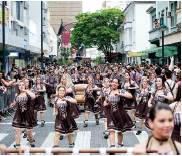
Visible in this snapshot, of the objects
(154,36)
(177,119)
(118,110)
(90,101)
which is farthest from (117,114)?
(154,36)

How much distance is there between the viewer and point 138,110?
31.5 feet

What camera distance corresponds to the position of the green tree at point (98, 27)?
54.7 m

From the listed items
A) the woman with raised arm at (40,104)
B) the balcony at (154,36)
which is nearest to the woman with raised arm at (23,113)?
the woman with raised arm at (40,104)

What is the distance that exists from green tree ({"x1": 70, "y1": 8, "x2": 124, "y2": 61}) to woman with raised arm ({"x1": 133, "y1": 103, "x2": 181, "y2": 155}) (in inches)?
2008

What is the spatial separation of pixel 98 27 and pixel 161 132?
2055 inches

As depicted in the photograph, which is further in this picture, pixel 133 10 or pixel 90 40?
pixel 90 40

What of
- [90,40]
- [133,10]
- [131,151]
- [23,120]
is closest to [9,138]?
[23,120]

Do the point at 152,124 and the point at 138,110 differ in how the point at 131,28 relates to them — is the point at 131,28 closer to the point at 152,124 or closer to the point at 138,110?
the point at 138,110

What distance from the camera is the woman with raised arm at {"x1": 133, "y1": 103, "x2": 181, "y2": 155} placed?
3.09 m

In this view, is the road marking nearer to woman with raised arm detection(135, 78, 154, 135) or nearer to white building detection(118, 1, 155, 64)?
woman with raised arm detection(135, 78, 154, 135)

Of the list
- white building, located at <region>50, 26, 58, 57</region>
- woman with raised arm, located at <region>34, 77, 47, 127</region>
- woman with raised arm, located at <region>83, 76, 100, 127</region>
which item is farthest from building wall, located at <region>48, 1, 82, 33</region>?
woman with raised arm, located at <region>83, 76, 100, 127</region>

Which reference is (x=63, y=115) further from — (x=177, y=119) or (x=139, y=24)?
(x=139, y=24)

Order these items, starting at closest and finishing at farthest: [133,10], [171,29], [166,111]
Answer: [166,111] < [171,29] < [133,10]

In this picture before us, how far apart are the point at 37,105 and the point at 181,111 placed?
7225mm
